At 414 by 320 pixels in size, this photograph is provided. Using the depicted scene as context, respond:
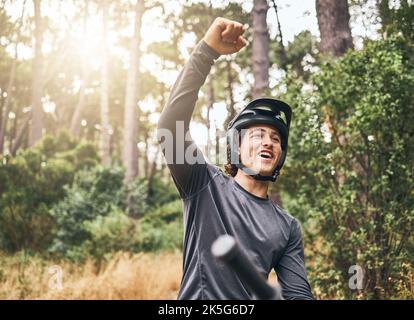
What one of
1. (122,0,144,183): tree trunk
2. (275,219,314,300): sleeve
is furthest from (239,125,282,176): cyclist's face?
(122,0,144,183): tree trunk

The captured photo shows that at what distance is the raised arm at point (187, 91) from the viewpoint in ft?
5.47

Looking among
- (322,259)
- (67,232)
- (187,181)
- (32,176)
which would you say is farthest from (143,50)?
(187,181)

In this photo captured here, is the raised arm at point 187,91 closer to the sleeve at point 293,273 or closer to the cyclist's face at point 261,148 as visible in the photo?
the cyclist's face at point 261,148

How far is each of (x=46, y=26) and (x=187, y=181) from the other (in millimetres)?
24890

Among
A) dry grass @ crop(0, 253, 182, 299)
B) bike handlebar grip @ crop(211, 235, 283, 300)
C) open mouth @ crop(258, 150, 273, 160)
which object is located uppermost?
open mouth @ crop(258, 150, 273, 160)

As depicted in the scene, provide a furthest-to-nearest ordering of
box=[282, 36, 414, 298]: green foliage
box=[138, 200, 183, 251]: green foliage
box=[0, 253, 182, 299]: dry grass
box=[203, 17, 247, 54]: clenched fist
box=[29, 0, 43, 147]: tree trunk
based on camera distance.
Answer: box=[29, 0, 43, 147]: tree trunk, box=[138, 200, 183, 251]: green foliage, box=[0, 253, 182, 299]: dry grass, box=[282, 36, 414, 298]: green foliage, box=[203, 17, 247, 54]: clenched fist

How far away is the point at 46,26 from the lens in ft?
80.0

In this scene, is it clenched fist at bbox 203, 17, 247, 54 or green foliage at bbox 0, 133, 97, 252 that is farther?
green foliage at bbox 0, 133, 97, 252

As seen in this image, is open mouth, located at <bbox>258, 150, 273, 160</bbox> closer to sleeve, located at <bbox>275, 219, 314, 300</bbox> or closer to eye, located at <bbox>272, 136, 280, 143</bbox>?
eye, located at <bbox>272, 136, 280, 143</bbox>

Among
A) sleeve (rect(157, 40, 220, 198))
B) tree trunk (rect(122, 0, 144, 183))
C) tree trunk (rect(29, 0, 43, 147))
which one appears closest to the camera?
sleeve (rect(157, 40, 220, 198))

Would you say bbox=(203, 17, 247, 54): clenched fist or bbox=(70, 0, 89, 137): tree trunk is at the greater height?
bbox=(70, 0, 89, 137): tree trunk

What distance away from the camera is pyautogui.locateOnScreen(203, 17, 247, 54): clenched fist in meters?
1.60

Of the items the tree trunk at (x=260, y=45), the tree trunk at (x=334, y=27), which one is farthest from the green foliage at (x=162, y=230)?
the tree trunk at (x=334, y=27)
